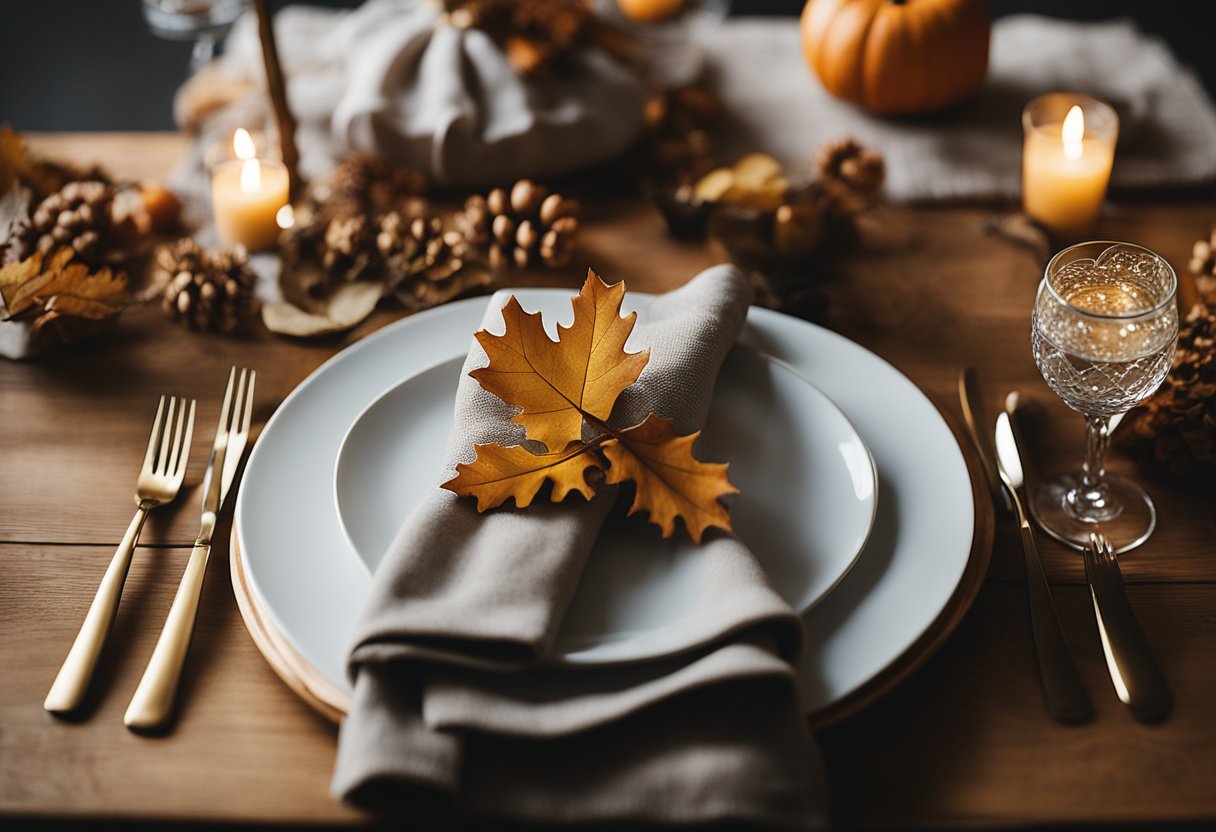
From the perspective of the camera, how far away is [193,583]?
74 centimetres

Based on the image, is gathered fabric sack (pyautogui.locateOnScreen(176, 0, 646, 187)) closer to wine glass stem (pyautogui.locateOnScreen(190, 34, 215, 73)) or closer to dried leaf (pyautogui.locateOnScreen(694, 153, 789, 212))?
dried leaf (pyautogui.locateOnScreen(694, 153, 789, 212))

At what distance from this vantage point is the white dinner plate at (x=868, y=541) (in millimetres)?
662

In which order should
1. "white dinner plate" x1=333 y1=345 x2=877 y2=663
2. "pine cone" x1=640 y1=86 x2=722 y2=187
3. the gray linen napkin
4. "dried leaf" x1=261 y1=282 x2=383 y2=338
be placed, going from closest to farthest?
the gray linen napkin → "white dinner plate" x1=333 y1=345 x2=877 y2=663 → "dried leaf" x1=261 y1=282 x2=383 y2=338 → "pine cone" x1=640 y1=86 x2=722 y2=187

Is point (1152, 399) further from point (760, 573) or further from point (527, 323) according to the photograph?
point (527, 323)

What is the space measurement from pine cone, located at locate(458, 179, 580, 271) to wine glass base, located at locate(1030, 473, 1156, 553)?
0.52m

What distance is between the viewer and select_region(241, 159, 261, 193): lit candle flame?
112 cm

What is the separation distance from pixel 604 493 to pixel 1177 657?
397mm

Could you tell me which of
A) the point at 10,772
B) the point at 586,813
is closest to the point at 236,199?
the point at 10,772

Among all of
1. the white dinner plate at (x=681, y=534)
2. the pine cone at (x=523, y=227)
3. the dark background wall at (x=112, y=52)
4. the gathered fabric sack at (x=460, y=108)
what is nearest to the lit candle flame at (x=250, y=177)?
the gathered fabric sack at (x=460, y=108)

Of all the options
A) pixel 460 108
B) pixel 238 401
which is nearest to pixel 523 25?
pixel 460 108

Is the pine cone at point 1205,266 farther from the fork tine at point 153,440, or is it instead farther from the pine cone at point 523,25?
the fork tine at point 153,440

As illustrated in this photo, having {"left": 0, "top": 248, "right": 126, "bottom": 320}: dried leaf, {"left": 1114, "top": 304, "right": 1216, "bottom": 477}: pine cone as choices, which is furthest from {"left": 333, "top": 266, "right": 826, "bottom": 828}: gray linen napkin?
{"left": 0, "top": 248, "right": 126, "bottom": 320}: dried leaf

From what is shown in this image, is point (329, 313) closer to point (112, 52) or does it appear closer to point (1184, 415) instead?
point (1184, 415)

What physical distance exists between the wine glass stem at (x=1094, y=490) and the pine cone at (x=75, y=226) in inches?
36.9
